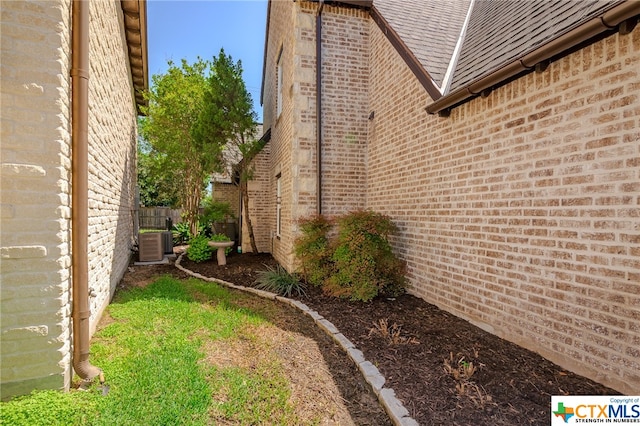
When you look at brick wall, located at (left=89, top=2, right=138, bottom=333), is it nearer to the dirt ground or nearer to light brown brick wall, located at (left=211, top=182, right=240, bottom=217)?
the dirt ground

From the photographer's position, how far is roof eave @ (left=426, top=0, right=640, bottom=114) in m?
2.43

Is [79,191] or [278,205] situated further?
[278,205]

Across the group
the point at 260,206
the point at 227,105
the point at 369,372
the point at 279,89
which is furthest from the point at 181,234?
the point at 369,372

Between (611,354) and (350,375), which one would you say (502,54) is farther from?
(350,375)

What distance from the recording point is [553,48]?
2953 mm

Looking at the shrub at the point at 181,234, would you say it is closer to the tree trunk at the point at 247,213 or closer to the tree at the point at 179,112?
the tree at the point at 179,112

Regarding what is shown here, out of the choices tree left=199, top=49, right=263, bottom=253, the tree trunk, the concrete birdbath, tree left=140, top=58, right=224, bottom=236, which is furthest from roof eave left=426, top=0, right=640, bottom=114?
tree left=140, top=58, right=224, bottom=236

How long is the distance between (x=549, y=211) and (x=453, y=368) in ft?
6.10

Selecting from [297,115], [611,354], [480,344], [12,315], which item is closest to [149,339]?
[12,315]

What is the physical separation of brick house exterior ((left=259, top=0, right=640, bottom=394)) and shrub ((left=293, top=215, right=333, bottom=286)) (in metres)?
0.65

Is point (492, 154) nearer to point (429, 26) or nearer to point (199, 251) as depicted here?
point (429, 26)

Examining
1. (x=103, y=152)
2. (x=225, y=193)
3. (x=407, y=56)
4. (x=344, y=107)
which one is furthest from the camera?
(x=225, y=193)

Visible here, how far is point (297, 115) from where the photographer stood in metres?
7.04

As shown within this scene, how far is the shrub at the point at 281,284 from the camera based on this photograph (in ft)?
20.0
